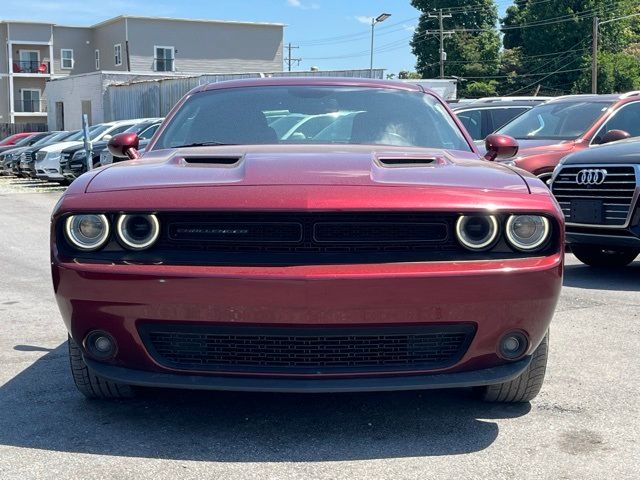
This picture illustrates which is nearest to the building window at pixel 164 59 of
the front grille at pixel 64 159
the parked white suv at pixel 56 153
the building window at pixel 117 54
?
the building window at pixel 117 54

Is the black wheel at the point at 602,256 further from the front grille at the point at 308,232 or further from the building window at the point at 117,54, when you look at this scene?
the building window at the point at 117,54

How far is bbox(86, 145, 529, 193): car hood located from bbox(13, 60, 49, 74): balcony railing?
61514 mm

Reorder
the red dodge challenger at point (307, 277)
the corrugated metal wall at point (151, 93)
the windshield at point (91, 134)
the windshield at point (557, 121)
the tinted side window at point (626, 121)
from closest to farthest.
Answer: the red dodge challenger at point (307, 277)
the tinted side window at point (626, 121)
the windshield at point (557, 121)
the windshield at point (91, 134)
the corrugated metal wall at point (151, 93)

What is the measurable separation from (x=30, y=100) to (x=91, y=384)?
207 feet

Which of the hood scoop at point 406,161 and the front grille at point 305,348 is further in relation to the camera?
the hood scoop at point 406,161

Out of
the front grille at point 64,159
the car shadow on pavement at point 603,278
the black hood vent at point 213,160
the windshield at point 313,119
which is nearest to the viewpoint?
the black hood vent at point 213,160

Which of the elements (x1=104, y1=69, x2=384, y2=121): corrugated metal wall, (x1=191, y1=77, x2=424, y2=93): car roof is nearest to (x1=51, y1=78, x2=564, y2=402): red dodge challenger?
(x1=191, y1=77, x2=424, y2=93): car roof

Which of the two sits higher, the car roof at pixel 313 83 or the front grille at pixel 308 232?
the car roof at pixel 313 83

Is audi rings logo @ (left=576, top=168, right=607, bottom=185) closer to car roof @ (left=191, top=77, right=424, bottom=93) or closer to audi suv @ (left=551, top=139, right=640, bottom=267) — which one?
audi suv @ (left=551, top=139, right=640, bottom=267)

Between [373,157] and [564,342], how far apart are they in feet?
6.73

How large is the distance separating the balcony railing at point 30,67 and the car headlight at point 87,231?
203 ft

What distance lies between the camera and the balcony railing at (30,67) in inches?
2436

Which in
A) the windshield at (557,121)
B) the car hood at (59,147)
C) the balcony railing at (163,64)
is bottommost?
the car hood at (59,147)

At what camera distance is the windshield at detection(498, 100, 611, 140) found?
10.3 m
